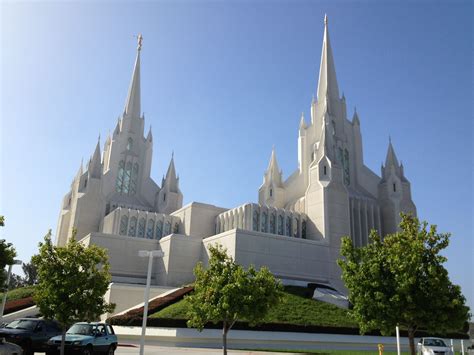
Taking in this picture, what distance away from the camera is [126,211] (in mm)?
46656

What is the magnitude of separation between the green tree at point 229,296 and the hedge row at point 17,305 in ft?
55.7

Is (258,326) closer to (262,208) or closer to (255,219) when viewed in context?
(255,219)

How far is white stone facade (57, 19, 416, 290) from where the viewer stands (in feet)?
132

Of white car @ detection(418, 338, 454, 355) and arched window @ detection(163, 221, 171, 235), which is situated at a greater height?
arched window @ detection(163, 221, 171, 235)

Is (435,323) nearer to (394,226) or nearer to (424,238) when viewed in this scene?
(424,238)

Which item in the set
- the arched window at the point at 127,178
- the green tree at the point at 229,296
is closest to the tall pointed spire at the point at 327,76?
the arched window at the point at 127,178

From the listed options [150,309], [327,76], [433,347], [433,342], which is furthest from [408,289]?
[327,76]

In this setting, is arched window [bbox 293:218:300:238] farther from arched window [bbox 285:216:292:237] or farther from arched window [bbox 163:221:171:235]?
arched window [bbox 163:221:171:235]

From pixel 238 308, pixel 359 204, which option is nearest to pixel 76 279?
pixel 238 308

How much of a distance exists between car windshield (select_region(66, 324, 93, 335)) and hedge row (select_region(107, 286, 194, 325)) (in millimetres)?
8942

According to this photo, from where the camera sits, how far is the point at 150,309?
2584 cm

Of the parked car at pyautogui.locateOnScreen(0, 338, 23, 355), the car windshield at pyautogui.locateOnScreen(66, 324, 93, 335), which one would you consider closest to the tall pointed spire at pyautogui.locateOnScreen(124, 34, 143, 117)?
the car windshield at pyautogui.locateOnScreen(66, 324, 93, 335)

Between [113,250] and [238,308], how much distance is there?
26790 millimetres

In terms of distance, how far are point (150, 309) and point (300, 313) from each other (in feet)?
31.1
